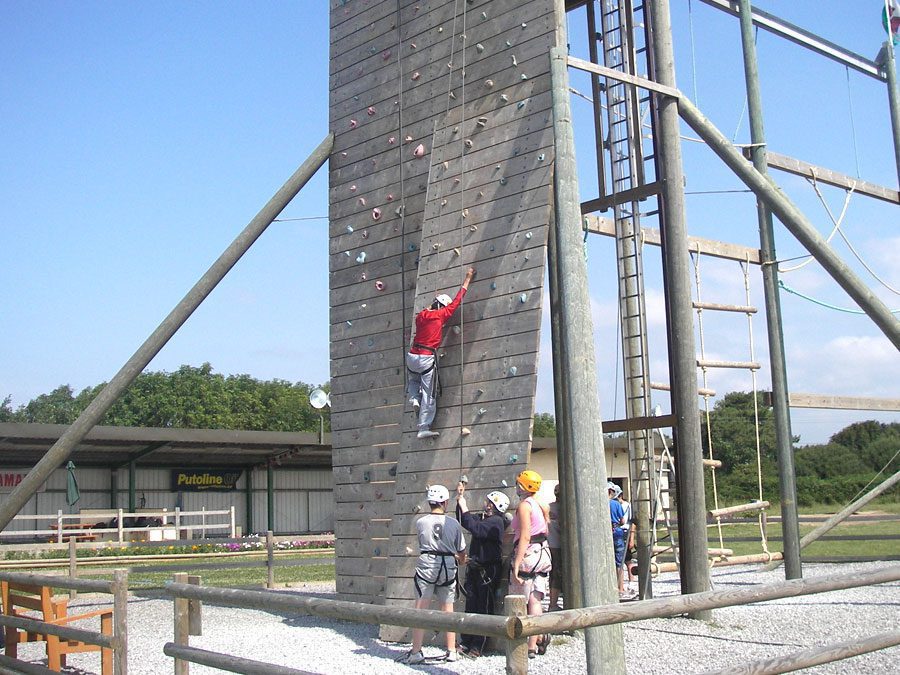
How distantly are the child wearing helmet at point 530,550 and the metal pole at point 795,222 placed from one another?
3368 millimetres

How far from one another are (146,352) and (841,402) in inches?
362

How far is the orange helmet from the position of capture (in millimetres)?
8789

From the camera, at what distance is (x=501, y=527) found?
9.20m

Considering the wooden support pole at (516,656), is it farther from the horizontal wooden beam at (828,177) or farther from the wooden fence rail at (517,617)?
the horizontal wooden beam at (828,177)

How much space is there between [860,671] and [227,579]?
12990 millimetres

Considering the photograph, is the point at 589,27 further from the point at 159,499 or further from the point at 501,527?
the point at 159,499

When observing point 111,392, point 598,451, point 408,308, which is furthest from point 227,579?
point 598,451

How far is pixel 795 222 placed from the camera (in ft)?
30.5

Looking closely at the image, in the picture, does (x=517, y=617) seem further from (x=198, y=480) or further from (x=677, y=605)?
(x=198, y=480)

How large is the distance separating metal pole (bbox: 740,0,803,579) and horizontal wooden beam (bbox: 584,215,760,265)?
3.41ft

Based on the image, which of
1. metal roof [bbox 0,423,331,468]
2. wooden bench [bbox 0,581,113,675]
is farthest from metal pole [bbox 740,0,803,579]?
metal roof [bbox 0,423,331,468]

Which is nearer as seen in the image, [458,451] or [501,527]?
[501,527]

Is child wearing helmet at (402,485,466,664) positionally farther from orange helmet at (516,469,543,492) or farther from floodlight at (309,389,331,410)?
floodlight at (309,389,331,410)

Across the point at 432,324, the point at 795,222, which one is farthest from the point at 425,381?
the point at 795,222
